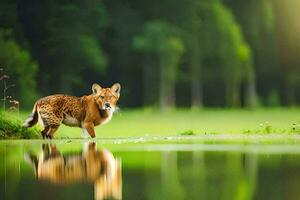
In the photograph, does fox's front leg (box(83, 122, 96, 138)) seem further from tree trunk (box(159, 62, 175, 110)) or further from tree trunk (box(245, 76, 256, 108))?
tree trunk (box(245, 76, 256, 108))

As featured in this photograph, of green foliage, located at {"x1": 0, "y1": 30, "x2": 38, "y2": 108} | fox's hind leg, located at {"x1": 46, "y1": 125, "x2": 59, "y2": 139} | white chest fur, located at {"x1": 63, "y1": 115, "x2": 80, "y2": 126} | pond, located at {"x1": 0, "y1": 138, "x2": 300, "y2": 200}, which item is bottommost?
pond, located at {"x1": 0, "y1": 138, "x2": 300, "y2": 200}

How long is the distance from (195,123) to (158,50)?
257 cm

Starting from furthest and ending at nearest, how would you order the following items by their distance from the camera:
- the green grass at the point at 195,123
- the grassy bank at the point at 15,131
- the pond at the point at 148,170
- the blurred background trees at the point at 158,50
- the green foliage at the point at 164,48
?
1. the green foliage at the point at 164,48
2. the blurred background trees at the point at 158,50
3. the green grass at the point at 195,123
4. the grassy bank at the point at 15,131
5. the pond at the point at 148,170

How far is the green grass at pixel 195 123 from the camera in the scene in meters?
12.5

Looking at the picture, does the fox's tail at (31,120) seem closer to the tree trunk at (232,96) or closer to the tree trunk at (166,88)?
the tree trunk at (166,88)

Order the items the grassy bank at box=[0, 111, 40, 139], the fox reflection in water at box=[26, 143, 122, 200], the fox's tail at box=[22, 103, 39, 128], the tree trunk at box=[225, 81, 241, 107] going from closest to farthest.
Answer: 1. the fox reflection in water at box=[26, 143, 122, 200]
2. the fox's tail at box=[22, 103, 39, 128]
3. the grassy bank at box=[0, 111, 40, 139]
4. the tree trunk at box=[225, 81, 241, 107]

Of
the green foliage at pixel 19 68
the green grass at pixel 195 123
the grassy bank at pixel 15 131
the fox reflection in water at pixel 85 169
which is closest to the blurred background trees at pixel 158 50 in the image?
the green foliage at pixel 19 68

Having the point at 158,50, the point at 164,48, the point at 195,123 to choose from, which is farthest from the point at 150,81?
the point at 195,123

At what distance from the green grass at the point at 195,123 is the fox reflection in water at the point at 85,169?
2.76 meters

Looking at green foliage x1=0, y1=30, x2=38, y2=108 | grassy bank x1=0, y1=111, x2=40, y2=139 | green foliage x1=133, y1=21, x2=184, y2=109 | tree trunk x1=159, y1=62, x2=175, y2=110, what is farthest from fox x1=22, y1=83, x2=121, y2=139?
tree trunk x1=159, y1=62, x2=175, y2=110

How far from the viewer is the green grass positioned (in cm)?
1249

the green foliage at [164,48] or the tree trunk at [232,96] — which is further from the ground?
the green foliage at [164,48]

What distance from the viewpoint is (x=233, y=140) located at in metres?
11.6

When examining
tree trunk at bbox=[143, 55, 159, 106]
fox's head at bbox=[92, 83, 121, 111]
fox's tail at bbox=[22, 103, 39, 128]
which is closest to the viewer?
fox's head at bbox=[92, 83, 121, 111]
